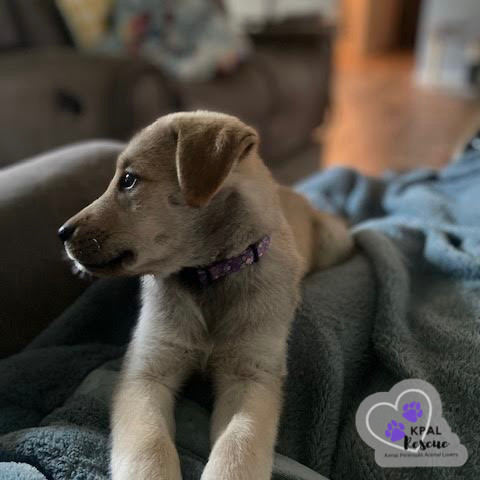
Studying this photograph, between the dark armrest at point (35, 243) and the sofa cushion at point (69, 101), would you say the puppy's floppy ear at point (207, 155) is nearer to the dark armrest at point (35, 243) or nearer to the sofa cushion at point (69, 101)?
the dark armrest at point (35, 243)

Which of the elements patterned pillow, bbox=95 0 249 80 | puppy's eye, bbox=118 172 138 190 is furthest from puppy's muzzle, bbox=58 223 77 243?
patterned pillow, bbox=95 0 249 80

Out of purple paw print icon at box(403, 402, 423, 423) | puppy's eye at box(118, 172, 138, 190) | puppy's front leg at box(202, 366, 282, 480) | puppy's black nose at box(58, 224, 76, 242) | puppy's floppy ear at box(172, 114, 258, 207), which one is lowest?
purple paw print icon at box(403, 402, 423, 423)

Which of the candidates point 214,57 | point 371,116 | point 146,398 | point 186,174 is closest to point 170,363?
point 146,398

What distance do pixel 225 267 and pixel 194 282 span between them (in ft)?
0.23

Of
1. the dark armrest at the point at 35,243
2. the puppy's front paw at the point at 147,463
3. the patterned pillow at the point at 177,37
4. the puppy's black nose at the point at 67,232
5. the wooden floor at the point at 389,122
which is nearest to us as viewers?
the puppy's front paw at the point at 147,463

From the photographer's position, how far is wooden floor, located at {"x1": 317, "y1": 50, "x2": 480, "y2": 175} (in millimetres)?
3746

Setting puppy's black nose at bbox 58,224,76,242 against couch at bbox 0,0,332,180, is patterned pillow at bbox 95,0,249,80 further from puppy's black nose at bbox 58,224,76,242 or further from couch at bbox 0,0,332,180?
puppy's black nose at bbox 58,224,76,242

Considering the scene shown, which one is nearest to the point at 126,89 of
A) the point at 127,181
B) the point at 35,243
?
the point at 35,243

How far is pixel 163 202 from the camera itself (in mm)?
1031

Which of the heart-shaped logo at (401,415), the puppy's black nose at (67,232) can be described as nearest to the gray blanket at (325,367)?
the heart-shaped logo at (401,415)

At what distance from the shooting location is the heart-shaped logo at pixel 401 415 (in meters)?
1.03

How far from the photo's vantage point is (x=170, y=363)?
1111 millimetres

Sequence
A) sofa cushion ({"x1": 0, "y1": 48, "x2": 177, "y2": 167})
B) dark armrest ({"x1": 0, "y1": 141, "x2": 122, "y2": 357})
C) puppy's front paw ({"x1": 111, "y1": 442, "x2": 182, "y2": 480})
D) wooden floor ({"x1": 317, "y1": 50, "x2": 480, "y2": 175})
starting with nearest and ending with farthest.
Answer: puppy's front paw ({"x1": 111, "y1": 442, "x2": 182, "y2": 480}) → dark armrest ({"x1": 0, "y1": 141, "x2": 122, "y2": 357}) → sofa cushion ({"x1": 0, "y1": 48, "x2": 177, "y2": 167}) → wooden floor ({"x1": 317, "y1": 50, "x2": 480, "y2": 175})

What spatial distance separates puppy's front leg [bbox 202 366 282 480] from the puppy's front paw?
0.18 feet
